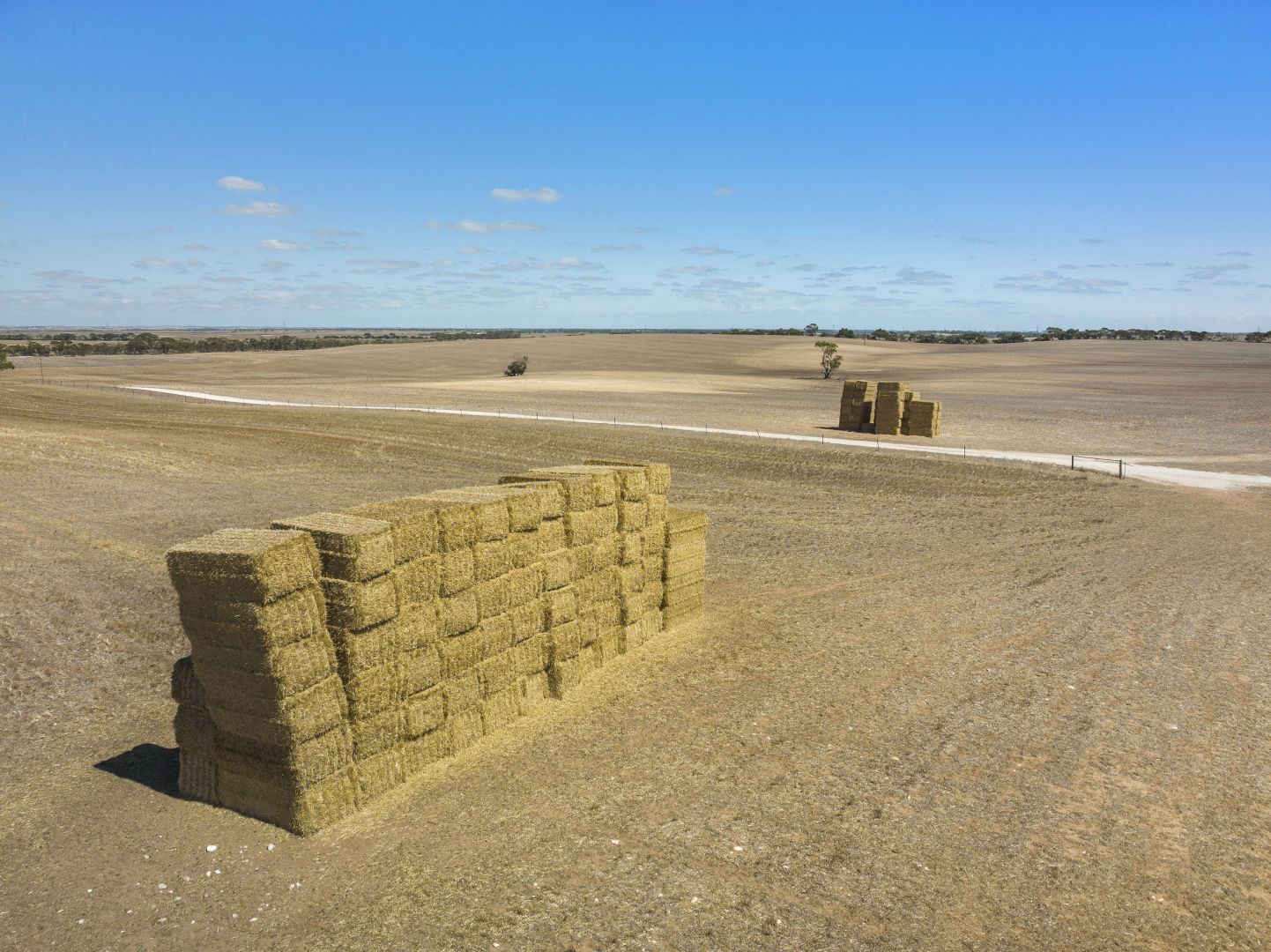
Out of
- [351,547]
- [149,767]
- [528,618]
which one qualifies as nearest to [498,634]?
[528,618]

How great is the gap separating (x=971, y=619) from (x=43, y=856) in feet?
40.8

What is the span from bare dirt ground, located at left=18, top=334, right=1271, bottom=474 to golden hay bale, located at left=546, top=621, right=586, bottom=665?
28029mm

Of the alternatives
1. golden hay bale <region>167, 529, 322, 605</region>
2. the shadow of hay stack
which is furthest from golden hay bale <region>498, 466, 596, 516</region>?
the shadow of hay stack

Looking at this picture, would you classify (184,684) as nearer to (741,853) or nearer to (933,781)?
(741,853)

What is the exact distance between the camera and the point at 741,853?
7.73 meters

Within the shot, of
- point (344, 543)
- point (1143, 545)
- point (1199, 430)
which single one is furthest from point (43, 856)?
point (1199, 430)

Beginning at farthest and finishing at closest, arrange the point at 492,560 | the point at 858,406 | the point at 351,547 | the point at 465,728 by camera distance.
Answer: the point at 858,406 → the point at 492,560 → the point at 465,728 → the point at 351,547

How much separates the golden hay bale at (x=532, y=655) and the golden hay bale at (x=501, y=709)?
0.22 meters

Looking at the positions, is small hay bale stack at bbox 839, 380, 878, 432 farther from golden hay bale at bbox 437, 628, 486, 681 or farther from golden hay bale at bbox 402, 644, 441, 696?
golden hay bale at bbox 402, 644, 441, 696

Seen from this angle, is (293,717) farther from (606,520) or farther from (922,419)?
(922,419)

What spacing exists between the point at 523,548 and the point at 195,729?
3.79m

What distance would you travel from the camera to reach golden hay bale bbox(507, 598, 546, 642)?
10.4 metres

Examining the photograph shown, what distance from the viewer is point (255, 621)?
298 inches

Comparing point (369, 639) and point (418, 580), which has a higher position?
point (418, 580)
